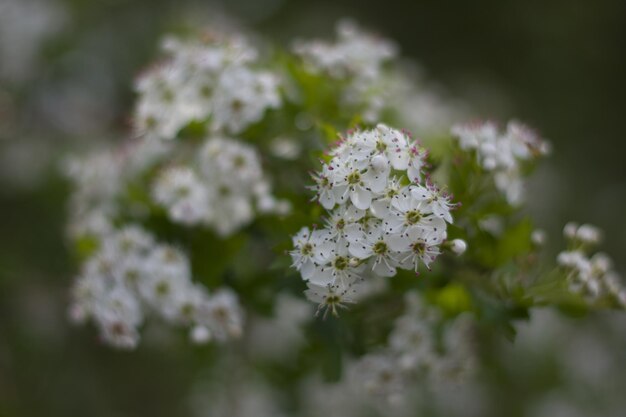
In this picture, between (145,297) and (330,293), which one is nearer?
(330,293)

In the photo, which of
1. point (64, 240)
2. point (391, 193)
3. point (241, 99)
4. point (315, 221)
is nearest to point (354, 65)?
point (241, 99)

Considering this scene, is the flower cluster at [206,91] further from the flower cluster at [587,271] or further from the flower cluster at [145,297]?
the flower cluster at [587,271]

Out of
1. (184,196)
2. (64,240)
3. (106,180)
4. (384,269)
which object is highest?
(64,240)

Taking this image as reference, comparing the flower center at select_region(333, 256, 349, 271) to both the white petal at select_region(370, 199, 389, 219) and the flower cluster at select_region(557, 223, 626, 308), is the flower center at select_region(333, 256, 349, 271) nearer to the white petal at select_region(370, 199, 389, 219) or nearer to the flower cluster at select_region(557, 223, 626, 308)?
the white petal at select_region(370, 199, 389, 219)

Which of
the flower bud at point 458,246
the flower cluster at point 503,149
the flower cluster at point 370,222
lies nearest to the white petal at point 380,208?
the flower cluster at point 370,222

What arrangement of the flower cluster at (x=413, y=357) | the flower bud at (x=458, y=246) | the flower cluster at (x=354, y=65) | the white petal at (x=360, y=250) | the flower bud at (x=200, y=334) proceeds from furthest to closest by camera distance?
the flower cluster at (x=354, y=65) < the flower cluster at (x=413, y=357) < the flower bud at (x=200, y=334) < the flower bud at (x=458, y=246) < the white petal at (x=360, y=250)

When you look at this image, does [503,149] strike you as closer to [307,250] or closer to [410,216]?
[410,216]

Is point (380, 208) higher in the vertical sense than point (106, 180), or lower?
lower

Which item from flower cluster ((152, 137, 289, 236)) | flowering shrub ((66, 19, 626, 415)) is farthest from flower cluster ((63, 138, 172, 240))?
flower cluster ((152, 137, 289, 236))

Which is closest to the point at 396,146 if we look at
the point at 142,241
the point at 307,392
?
the point at 142,241
